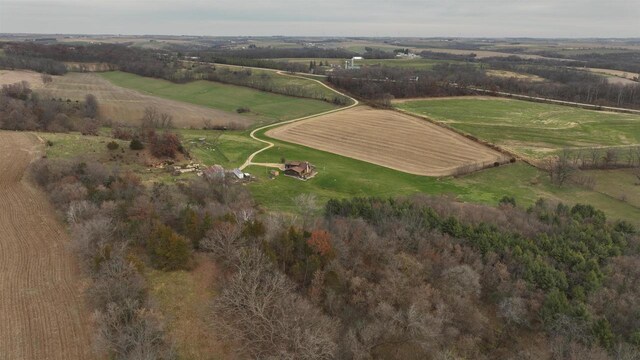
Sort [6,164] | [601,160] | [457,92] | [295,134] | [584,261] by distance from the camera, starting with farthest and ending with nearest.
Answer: [457,92] → [295,134] → [601,160] → [6,164] → [584,261]

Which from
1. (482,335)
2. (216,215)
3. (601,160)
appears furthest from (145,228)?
(601,160)

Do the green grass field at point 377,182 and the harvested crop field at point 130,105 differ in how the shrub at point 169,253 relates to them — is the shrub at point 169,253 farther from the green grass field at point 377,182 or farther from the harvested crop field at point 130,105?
the harvested crop field at point 130,105

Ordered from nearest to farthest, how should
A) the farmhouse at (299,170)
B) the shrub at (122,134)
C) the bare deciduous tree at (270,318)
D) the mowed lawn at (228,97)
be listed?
the bare deciduous tree at (270,318), the farmhouse at (299,170), the shrub at (122,134), the mowed lawn at (228,97)

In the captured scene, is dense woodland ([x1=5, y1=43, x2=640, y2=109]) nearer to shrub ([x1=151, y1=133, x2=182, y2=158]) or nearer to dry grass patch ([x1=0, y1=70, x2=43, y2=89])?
dry grass patch ([x1=0, y1=70, x2=43, y2=89])

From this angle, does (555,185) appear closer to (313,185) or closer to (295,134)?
(313,185)

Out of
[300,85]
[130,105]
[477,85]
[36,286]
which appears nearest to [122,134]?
[130,105]

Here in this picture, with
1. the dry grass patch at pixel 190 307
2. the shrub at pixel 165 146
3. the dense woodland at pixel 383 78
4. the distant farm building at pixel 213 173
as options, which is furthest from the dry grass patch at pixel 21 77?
the dry grass patch at pixel 190 307

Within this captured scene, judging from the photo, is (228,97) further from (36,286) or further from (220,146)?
(36,286)
